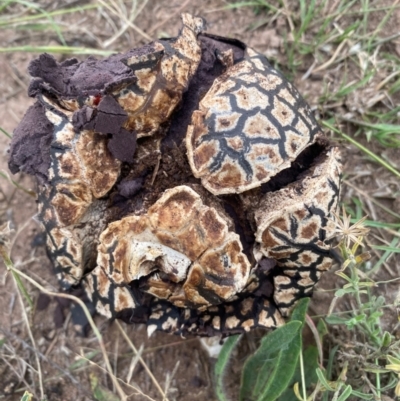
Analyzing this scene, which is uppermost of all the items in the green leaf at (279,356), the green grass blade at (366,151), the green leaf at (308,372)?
the green grass blade at (366,151)

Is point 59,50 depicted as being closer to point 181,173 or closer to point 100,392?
point 181,173

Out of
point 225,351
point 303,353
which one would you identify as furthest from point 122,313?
point 303,353

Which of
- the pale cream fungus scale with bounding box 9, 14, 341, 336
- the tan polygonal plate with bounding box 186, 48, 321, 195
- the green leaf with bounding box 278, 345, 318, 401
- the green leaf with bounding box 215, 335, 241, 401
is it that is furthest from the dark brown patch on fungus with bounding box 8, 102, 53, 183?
the green leaf with bounding box 278, 345, 318, 401

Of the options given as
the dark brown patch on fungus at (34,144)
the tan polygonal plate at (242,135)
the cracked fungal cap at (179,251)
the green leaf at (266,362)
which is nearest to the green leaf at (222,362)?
the green leaf at (266,362)

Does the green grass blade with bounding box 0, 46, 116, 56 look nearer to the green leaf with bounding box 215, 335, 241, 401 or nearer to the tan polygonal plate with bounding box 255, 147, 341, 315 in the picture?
the tan polygonal plate with bounding box 255, 147, 341, 315

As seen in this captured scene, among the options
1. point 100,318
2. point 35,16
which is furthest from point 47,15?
point 100,318

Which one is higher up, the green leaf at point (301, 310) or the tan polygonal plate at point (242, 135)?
the tan polygonal plate at point (242, 135)

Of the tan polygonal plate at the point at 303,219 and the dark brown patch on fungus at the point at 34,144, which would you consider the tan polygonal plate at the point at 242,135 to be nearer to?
the tan polygonal plate at the point at 303,219
